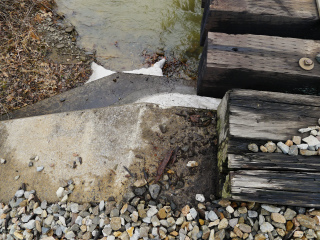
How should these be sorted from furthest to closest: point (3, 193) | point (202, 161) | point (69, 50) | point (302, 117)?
point (69, 50), point (3, 193), point (202, 161), point (302, 117)

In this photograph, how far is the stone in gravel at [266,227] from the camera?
198 centimetres

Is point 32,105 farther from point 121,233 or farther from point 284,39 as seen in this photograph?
point 284,39

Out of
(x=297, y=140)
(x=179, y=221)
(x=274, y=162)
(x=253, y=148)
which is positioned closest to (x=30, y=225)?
(x=179, y=221)

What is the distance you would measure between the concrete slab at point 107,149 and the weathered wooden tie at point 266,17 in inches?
42.1

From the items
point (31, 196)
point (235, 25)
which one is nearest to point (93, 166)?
point (31, 196)

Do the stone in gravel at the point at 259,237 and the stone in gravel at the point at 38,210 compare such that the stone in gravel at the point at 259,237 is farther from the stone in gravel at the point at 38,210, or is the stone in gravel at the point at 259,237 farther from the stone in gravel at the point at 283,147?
the stone in gravel at the point at 38,210

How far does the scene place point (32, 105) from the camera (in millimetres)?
3645

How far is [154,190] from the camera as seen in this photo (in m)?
2.31

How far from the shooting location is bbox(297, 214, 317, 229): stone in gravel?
191 cm

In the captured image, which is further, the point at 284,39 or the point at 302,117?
the point at 284,39

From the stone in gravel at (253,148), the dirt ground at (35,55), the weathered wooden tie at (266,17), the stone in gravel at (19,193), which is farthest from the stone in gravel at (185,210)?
the dirt ground at (35,55)

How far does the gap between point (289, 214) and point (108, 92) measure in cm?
277

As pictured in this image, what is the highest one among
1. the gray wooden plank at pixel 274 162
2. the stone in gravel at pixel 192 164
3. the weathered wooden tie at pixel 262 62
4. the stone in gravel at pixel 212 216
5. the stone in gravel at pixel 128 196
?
the weathered wooden tie at pixel 262 62

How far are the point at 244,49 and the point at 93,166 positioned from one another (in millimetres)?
2020
